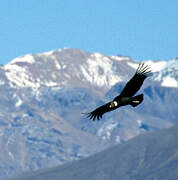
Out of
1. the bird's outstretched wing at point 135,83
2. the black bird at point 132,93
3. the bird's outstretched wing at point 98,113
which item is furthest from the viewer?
the bird's outstretched wing at point 98,113

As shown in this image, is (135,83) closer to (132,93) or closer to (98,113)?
(132,93)

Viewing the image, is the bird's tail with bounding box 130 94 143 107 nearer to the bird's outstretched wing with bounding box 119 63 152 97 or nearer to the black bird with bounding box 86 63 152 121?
the black bird with bounding box 86 63 152 121

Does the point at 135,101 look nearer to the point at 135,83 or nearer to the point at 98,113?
the point at 135,83

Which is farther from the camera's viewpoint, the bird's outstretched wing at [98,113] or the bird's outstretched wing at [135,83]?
the bird's outstretched wing at [98,113]

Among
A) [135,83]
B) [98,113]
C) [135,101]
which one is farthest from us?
[98,113]

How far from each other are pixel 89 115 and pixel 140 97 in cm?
194

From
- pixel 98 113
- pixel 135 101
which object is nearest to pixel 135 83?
pixel 135 101

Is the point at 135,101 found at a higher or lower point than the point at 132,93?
lower

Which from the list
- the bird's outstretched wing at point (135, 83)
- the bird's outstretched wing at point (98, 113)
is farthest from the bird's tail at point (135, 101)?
the bird's outstretched wing at point (98, 113)

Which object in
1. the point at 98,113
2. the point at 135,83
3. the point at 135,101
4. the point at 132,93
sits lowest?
the point at 135,101

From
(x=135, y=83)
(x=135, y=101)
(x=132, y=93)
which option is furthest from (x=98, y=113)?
(x=135, y=83)

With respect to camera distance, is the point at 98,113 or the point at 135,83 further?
the point at 98,113

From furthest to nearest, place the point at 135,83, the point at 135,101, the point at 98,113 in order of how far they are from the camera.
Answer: the point at 98,113, the point at 135,83, the point at 135,101

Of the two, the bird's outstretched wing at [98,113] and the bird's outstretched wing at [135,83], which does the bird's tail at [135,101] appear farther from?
the bird's outstretched wing at [98,113]
